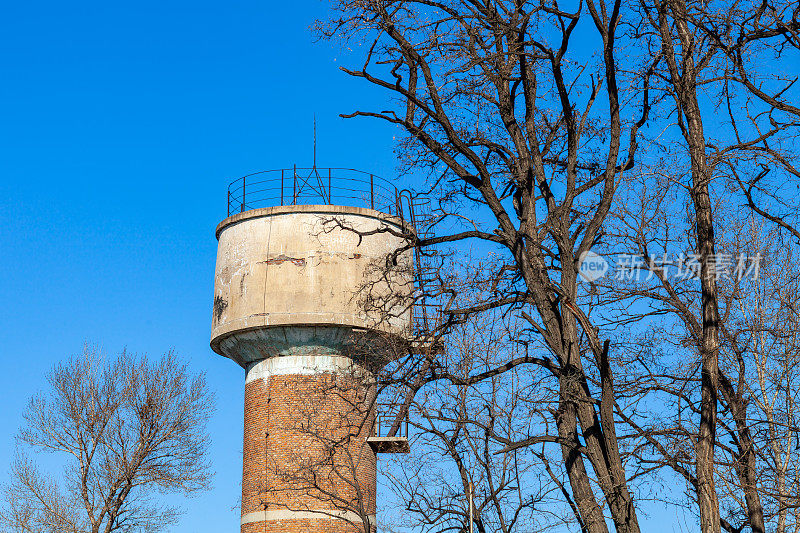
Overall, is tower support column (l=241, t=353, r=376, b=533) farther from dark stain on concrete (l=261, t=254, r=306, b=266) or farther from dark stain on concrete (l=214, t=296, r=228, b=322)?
dark stain on concrete (l=261, t=254, r=306, b=266)

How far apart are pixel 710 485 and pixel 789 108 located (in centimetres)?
373

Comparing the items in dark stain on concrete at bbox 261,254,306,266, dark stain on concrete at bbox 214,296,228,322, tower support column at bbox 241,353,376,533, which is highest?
dark stain on concrete at bbox 261,254,306,266

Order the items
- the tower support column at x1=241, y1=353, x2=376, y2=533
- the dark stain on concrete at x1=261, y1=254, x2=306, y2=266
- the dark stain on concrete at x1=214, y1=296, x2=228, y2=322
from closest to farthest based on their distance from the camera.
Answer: the tower support column at x1=241, y1=353, x2=376, y2=533, the dark stain on concrete at x1=261, y1=254, x2=306, y2=266, the dark stain on concrete at x1=214, y1=296, x2=228, y2=322

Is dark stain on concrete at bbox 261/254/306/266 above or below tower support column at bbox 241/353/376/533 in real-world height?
above

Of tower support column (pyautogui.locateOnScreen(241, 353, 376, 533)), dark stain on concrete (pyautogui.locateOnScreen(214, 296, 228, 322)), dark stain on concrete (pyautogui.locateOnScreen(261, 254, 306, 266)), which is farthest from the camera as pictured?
dark stain on concrete (pyautogui.locateOnScreen(214, 296, 228, 322))

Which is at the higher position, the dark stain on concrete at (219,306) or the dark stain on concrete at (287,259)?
the dark stain on concrete at (287,259)

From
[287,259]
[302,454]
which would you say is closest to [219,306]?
[287,259]

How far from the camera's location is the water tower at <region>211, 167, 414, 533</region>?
18203 millimetres

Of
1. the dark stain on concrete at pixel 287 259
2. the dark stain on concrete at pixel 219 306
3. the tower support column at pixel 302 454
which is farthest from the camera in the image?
the dark stain on concrete at pixel 219 306

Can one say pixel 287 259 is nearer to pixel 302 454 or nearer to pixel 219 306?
pixel 219 306

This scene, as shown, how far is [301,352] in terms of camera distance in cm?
1898

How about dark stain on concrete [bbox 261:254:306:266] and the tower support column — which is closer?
the tower support column

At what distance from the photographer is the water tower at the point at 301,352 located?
59.7ft

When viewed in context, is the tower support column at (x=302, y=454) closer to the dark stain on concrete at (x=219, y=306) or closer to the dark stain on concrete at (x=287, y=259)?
the dark stain on concrete at (x=219, y=306)
